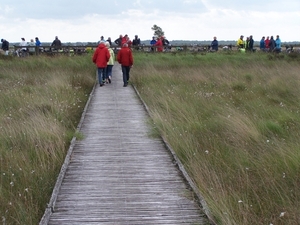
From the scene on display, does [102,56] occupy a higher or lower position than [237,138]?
higher

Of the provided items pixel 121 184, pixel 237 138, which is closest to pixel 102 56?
pixel 237 138

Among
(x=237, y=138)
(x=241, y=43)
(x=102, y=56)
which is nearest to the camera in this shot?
(x=237, y=138)

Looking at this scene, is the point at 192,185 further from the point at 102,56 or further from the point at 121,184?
the point at 102,56

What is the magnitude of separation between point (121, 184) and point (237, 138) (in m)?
3.18

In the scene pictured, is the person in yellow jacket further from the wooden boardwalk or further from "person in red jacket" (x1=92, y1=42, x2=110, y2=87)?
the wooden boardwalk

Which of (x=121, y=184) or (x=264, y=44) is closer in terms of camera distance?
(x=121, y=184)

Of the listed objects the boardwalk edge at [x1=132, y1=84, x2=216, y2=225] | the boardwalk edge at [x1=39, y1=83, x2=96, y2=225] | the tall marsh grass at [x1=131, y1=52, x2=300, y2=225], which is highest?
the boardwalk edge at [x1=39, y1=83, x2=96, y2=225]

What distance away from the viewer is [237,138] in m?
8.01

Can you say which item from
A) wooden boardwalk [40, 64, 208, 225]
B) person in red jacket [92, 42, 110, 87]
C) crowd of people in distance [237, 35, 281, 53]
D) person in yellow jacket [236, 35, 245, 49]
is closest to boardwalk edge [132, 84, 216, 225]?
wooden boardwalk [40, 64, 208, 225]

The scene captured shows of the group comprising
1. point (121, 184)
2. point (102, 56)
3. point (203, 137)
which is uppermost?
point (102, 56)

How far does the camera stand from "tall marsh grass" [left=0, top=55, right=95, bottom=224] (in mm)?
5250

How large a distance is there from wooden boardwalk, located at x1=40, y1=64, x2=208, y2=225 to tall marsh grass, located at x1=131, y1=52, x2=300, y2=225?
0.35m

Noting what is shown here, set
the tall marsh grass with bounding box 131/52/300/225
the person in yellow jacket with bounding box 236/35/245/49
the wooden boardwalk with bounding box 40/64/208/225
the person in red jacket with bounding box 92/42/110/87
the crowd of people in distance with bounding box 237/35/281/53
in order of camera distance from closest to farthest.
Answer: the wooden boardwalk with bounding box 40/64/208/225 < the tall marsh grass with bounding box 131/52/300/225 < the person in red jacket with bounding box 92/42/110/87 < the crowd of people in distance with bounding box 237/35/281/53 < the person in yellow jacket with bounding box 236/35/245/49

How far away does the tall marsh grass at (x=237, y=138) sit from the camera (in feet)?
17.0
